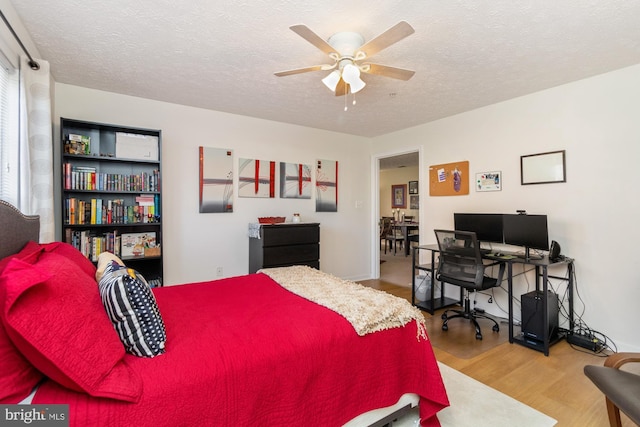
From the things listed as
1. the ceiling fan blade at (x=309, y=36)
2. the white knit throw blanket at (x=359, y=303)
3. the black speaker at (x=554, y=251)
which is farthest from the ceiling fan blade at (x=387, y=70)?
the black speaker at (x=554, y=251)

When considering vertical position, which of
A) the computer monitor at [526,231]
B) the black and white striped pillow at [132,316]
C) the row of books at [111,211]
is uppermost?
the row of books at [111,211]

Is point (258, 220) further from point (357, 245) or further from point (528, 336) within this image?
point (528, 336)

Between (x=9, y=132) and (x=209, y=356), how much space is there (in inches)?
84.2

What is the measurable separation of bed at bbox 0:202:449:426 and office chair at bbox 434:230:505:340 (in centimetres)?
152

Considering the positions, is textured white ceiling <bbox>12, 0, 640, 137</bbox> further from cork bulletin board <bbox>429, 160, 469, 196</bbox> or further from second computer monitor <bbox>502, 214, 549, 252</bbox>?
second computer monitor <bbox>502, 214, 549, 252</bbox>

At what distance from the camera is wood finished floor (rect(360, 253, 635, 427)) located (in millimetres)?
1866

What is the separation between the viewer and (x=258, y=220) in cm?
404

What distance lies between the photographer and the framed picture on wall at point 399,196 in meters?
9.03

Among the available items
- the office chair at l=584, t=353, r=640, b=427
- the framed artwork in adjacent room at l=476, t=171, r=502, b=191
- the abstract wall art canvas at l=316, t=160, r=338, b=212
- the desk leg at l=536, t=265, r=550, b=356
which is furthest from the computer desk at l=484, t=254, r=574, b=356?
the abstract wall art canvas at l=316, t=160, r=338, b=212

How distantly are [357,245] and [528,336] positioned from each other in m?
2.71

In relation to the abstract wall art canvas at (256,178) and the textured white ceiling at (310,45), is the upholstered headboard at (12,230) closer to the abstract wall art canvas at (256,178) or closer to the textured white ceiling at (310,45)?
the textured white ceiling at (310,45)

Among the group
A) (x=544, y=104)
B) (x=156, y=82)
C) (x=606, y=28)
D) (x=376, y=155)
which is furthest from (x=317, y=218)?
(x=606, y=28)

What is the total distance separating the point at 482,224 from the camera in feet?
11.4

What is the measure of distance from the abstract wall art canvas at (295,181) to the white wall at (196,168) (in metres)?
0.09
